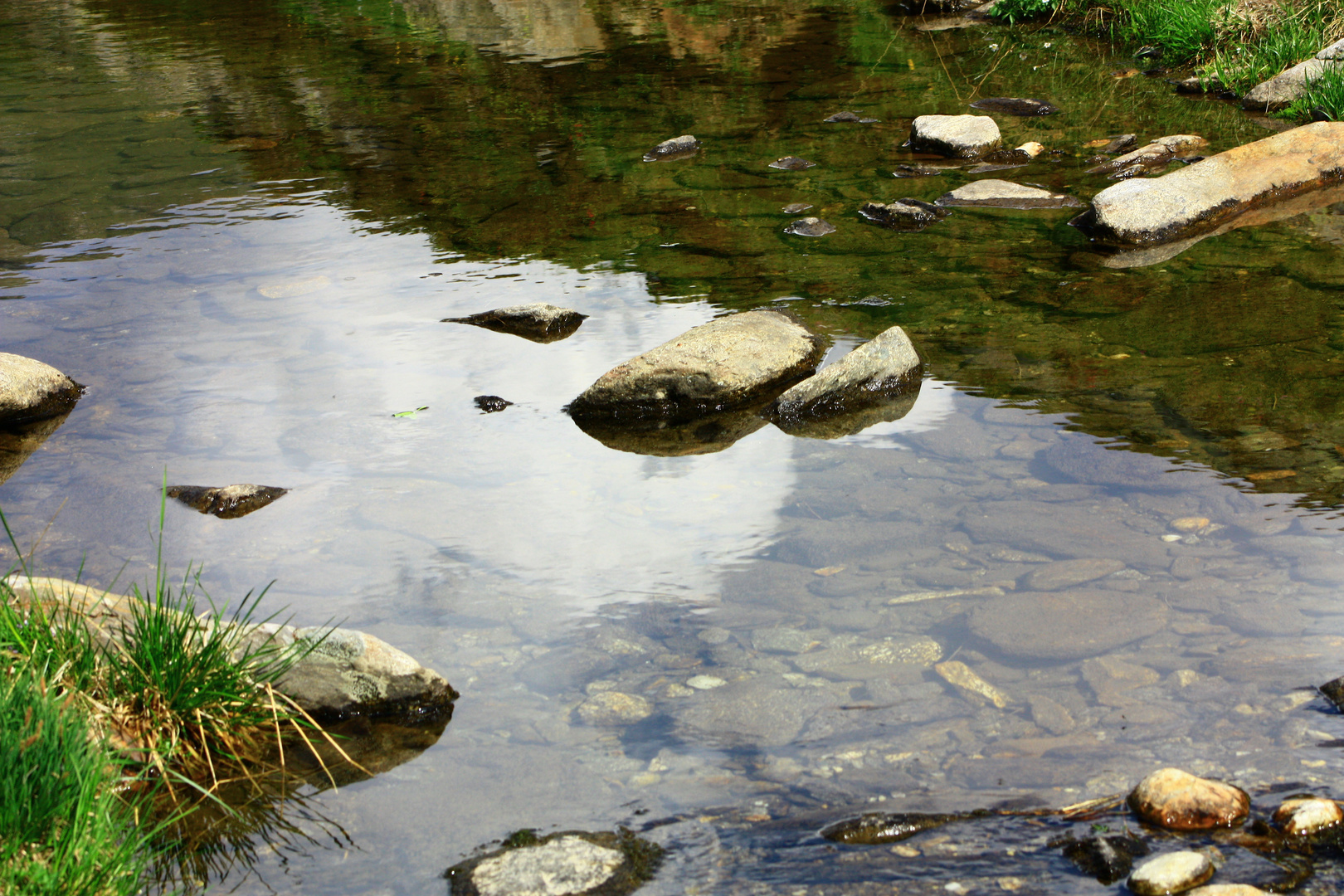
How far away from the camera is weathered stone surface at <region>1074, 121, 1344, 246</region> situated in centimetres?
651

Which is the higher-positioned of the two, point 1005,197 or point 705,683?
point 1005,197

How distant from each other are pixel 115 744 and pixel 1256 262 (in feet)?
19.8

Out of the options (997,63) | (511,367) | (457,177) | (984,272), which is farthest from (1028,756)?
(997,63)

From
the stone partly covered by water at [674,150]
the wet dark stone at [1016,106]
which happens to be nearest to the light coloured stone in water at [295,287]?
the stone partly covered by water at [674,150]

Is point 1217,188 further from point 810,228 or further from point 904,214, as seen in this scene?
point 810,228

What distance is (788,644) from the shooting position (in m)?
3.31

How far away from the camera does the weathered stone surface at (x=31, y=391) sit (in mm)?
4977

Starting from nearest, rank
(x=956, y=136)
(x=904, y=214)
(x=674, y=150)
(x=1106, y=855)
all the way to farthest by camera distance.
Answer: (x=1106, y=855) → (x=904, y=214) → (x=956, y=136) → (x=674, y=150)

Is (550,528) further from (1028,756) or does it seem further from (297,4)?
(297,4)

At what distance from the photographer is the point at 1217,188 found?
6.80m

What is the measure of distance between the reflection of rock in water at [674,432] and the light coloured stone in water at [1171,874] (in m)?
2.65

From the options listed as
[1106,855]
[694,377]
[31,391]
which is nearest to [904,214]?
[694,377]

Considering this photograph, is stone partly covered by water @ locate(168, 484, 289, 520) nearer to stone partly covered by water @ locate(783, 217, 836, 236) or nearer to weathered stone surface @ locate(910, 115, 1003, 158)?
stone partly covered by water @ locate(783, 217, 836, 236)

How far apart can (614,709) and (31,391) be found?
3.62 m
